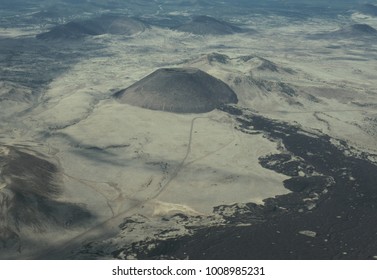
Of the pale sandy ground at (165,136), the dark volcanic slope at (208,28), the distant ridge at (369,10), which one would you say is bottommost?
the pale sandy ground at (165,136)

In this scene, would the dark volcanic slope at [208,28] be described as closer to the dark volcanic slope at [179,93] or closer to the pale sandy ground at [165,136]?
the pale sandy ground at [165,136]

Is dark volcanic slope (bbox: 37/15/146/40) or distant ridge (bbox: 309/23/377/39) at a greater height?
distant ridge (bbox: 309/23/377/39)

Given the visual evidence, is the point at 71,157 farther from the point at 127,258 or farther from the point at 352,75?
the point at 352,75

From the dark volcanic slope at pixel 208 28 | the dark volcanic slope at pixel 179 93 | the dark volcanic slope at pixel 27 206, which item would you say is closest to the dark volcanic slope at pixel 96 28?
the dark volcanic slope at pixel 208 28

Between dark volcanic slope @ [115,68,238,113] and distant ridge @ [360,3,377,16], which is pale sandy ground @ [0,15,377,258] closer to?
dark volcanic slope @ [115,68,238,113]

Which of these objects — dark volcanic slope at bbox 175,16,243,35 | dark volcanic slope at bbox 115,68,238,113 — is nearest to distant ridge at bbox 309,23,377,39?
dark volcanic slope at bbox 175,16,243,35
